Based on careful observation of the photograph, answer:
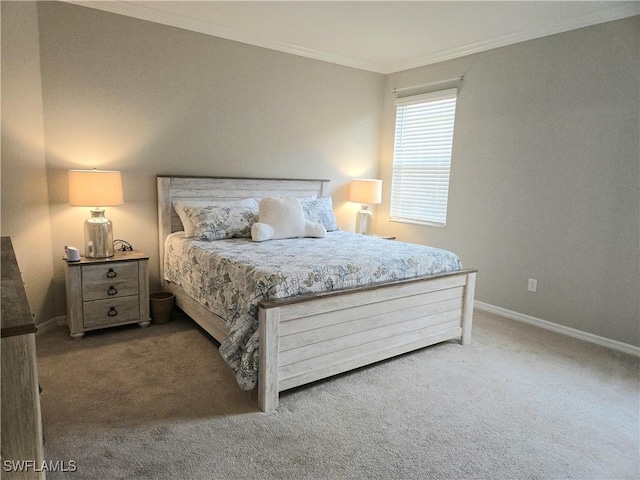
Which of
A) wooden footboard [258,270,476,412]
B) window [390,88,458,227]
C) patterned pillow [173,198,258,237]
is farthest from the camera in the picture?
window [390,88,458,227]

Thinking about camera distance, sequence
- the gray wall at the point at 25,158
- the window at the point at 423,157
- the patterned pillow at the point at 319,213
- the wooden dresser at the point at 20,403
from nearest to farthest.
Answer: the wooden dresser at the point at 20,403
the gray wall at the point at 25,158
the patterned pillow at the point at 319,213
the window at the point at 423,157

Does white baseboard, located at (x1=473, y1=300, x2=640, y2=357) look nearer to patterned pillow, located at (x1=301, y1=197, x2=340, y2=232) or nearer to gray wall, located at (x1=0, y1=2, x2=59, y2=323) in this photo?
patterned pillow, located at (x1=301, y1=197, x2=340, y2=232)

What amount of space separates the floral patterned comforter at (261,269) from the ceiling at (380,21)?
187 cm

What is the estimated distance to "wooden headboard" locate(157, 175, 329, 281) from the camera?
368cm

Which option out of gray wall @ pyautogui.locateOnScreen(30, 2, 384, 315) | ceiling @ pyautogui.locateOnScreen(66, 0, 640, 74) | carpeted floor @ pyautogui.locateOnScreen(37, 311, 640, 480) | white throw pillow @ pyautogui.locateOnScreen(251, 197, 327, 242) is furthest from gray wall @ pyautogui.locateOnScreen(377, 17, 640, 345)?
white throw pillow @ pyautogui.locateOnScreen(251, 197, 327, 242)

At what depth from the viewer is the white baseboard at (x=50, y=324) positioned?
3.13m

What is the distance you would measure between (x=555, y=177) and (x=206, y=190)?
3.09 metres

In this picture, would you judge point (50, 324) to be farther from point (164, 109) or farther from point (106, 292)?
point (164, 109)

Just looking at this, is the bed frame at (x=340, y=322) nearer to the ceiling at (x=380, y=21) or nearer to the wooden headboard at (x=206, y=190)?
the wooden headboard at (x=206, y=190)

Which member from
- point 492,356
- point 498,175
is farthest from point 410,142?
point 492,356

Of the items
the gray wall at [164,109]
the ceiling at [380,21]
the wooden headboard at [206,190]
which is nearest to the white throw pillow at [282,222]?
the wooden headboard at [206,190]

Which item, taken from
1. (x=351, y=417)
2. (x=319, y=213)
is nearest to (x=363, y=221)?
(x=319, y=213)

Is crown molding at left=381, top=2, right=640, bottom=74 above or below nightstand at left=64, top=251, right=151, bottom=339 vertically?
above

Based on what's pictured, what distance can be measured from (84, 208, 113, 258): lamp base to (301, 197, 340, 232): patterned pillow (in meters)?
1.70
